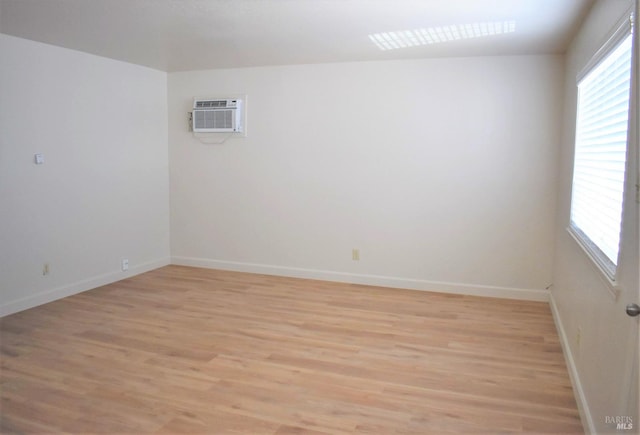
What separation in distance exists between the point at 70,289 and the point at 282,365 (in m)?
2.63

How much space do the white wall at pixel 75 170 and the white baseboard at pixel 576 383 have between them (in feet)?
14.0

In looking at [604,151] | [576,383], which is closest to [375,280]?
[576,383]

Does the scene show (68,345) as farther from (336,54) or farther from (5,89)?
(336,54)

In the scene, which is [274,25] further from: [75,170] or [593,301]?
[593,301]

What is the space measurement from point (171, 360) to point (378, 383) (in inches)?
54.8

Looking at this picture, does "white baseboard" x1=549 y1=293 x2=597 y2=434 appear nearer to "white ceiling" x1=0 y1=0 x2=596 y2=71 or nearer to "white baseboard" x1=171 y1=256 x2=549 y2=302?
"white baseboard" x1=171 y1=256 x2=549 y2=302

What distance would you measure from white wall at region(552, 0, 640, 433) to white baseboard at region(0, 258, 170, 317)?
4.29 meters

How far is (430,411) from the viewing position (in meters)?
2.57

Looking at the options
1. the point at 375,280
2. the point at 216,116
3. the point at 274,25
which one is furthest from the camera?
the point at 216,116

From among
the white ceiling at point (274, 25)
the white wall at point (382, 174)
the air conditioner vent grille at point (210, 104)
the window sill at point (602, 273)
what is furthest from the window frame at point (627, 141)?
the air conditioner vent grille at point (210, 104)

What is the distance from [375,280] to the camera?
5133mm

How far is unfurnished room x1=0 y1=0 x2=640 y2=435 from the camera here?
252cm

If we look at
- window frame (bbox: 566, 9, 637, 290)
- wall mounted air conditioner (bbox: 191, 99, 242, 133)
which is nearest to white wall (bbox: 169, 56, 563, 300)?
wall mounted air conditioner (bbox: 191, 99, 242, 133)

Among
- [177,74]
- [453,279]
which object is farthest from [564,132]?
[177,74]
